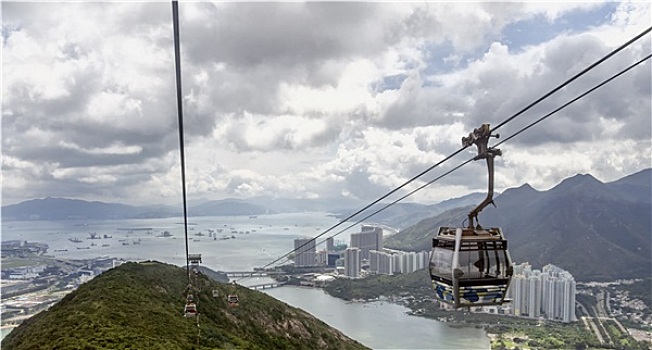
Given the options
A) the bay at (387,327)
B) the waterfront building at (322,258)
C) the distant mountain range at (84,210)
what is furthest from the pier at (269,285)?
the distant mountain range at (84,210)

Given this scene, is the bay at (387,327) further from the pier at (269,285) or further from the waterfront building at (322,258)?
the waterfront building at (322,258)

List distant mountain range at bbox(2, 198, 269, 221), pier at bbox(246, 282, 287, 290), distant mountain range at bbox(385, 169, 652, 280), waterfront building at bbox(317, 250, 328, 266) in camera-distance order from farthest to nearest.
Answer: distant mountain range at bbox(2, 198, 269, 221)
waterfront building at bbox(317, 250, 328, 266)
distant mountain range at bbox(385, 169, 652, 280)
pier at bbox(246, 282, 287, 290)

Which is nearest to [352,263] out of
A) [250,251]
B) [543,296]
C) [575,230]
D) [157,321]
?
[250,251]

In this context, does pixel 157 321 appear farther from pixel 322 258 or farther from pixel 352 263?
pixel 322 258

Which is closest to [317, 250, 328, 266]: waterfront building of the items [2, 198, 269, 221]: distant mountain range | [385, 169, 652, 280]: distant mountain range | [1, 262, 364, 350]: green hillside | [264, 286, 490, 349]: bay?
[385, 169, 652, 280]: distant mountain range

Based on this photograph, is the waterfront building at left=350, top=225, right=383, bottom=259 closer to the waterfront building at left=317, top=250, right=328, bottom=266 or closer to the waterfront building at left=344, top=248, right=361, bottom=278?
the waterfront building at left=317, top=250, right=328, bottom=266

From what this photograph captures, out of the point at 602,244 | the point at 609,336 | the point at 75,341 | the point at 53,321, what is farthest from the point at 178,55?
the point at 602,244
